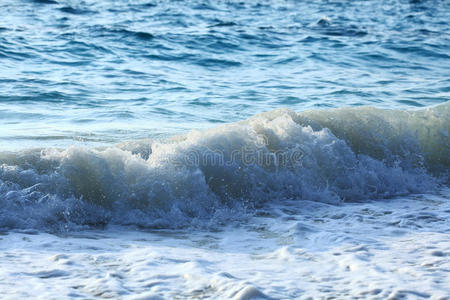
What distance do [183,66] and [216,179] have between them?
663cm

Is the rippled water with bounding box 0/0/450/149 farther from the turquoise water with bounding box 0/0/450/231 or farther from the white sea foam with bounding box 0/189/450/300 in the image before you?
the white sea foam with bounding box 0/189/450/300

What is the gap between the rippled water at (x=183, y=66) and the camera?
7.70 m

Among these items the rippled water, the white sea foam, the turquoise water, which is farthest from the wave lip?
the rippled water

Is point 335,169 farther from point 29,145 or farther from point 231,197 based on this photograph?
point 29,145

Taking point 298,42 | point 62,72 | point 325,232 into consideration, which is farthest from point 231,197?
point 298,42

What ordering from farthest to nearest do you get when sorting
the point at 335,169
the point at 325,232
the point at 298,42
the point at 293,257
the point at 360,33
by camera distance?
1. the point at 360,33
2. the point at 298,42
3. the point at 335,169
4. the point at 325,232
5. the point at 293,257

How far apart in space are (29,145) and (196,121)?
7.71 ft

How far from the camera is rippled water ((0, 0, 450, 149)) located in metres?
7.70

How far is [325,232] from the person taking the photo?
167 inches

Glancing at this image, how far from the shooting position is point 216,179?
516 centimetres

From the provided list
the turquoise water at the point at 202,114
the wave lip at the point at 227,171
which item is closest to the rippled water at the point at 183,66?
A: the turquoise water at the point at 202,114

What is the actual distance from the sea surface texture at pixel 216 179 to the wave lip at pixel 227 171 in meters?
0.01

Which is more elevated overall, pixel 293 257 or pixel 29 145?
pixel 29 145

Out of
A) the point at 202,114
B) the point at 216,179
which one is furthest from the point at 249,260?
the point at 202,114
